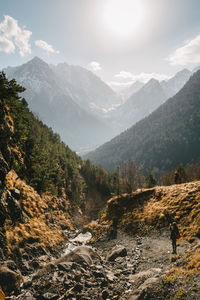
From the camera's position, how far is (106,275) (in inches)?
671

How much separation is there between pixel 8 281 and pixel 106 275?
30.3 ft

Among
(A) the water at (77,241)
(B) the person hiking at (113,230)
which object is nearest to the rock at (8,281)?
(A) the water at (77,241)

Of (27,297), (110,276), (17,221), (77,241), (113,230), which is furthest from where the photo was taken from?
(77,241)

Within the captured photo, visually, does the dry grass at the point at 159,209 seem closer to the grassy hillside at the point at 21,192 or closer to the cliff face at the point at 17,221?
the grassy hillside at the point at 21,192

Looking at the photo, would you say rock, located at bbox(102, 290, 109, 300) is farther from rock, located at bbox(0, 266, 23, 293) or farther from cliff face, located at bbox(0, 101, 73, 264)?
cliff face, located at bbox(0, 101, 73, 264)

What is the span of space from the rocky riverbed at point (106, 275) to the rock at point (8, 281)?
0.56ft

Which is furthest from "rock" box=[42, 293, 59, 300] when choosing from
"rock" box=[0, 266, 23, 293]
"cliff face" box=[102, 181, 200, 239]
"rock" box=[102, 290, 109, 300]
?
"cliff face" box=[102, 181, 200, 239]

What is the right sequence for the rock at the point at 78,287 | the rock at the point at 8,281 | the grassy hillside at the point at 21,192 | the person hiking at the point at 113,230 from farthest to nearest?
1. the person hiking at the point at 113,230
2. the grassy hillside at the point at 21,192
3. the rock at the point at 8,281
4. the rock at the point at 78,287

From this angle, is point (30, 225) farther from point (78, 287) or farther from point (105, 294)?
point (105, 294)

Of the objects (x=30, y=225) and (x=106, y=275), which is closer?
(x=106, y=275)

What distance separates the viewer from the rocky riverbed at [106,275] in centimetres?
1352

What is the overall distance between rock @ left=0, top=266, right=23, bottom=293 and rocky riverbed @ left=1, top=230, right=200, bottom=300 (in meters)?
0.17

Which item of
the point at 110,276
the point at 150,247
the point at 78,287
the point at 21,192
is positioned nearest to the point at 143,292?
the point at 110,276

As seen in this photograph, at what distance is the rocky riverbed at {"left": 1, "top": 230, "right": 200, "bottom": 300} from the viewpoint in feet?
44.3
